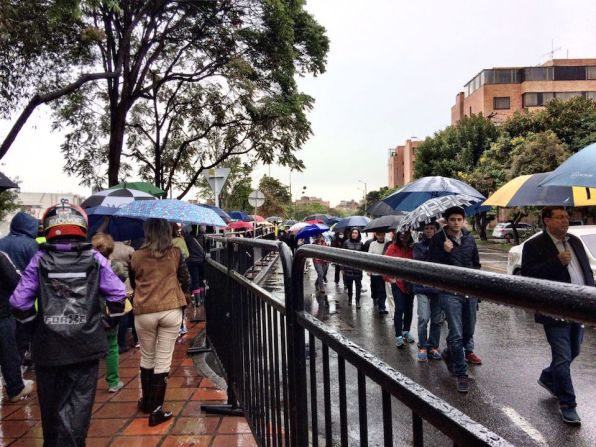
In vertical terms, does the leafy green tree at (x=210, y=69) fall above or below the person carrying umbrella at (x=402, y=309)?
above

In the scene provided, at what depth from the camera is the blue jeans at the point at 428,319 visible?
4.21ft

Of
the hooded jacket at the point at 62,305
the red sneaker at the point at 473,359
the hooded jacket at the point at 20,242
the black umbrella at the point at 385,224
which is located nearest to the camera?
the red sneaker at the point at 473,359

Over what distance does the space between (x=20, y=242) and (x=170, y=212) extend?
182 cm

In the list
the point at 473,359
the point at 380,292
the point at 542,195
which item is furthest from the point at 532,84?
the point at 473,359

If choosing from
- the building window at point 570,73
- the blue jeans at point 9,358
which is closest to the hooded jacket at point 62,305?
the blue jeans at point 9,358

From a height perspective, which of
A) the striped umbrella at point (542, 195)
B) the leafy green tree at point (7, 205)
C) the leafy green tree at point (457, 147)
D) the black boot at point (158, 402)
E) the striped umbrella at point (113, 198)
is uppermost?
the leafy green tree at point (457, 147)

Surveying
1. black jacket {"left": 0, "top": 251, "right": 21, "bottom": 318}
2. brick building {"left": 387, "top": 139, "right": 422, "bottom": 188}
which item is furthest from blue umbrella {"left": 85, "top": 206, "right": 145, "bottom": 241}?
brick building {"left": 387, "top": 139, "right": 422, "bottom": 188}

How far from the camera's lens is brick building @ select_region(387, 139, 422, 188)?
269ft

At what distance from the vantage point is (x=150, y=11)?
1437cm

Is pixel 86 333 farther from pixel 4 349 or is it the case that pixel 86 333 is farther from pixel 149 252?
pixel 4 349

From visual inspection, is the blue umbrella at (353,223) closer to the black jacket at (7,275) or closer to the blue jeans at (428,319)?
the black jacket at (7,275)

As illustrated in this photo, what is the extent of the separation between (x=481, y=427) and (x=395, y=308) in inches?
22.9

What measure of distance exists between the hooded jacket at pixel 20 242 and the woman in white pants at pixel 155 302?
A: 137cm

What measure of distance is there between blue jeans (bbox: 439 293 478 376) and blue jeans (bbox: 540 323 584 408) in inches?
6.9
